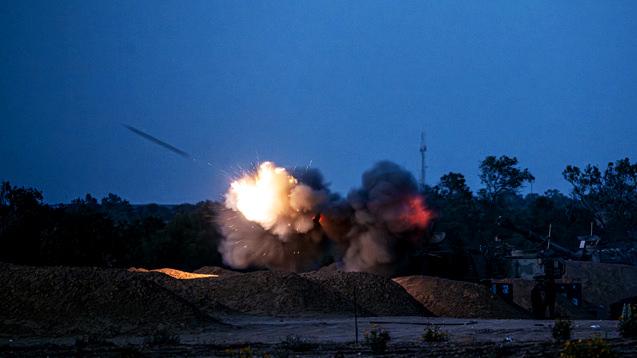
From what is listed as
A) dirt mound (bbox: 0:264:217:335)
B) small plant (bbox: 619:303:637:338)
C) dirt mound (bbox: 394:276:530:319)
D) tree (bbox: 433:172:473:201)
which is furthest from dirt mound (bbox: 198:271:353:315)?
tree (bbox: 433:172:473:201)

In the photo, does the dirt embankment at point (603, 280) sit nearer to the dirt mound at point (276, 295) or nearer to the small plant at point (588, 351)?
the dirt mound at point (276, 295)

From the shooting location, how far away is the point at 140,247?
5691 centimetres

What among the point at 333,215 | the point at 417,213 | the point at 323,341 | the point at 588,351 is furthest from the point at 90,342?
the point at 417,213

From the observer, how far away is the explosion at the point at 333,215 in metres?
41.7

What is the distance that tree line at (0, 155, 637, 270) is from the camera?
146ft

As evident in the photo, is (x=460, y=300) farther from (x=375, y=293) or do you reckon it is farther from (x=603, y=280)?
(x=603, y=280)

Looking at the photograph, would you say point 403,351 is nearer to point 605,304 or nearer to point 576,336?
point 576,336

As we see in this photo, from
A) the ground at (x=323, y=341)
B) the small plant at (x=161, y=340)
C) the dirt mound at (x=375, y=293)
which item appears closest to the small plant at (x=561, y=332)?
the ground at (x=323, y=341)

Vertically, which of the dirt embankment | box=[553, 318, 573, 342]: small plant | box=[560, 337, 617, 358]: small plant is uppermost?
the dirt embankment

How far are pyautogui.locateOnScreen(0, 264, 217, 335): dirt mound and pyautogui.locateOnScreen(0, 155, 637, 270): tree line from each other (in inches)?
577

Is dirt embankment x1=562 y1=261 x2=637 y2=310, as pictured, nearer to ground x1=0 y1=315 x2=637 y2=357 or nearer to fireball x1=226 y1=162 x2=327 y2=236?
fireball x1=226 y1=162 x2=327 y2=236

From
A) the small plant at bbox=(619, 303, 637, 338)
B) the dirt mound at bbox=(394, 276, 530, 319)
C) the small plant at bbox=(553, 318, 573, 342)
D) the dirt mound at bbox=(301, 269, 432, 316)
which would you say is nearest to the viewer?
the small plant at bbox=(619, 303, 637, 338)

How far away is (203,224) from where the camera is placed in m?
63.0

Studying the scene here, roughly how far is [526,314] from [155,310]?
16.4 metres
